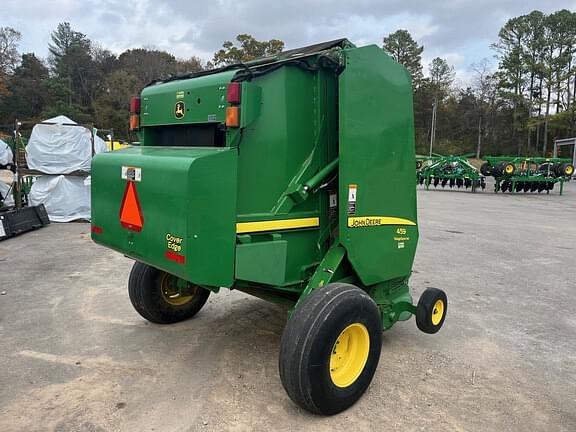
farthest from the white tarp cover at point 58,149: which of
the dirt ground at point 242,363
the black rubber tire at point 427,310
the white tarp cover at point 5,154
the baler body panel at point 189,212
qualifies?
the black rubber tire at point 427,310

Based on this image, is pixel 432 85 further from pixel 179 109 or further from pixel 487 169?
pixel 179 109

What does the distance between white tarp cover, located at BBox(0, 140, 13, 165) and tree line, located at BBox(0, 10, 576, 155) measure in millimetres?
30370

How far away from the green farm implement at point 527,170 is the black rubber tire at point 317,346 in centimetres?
2084

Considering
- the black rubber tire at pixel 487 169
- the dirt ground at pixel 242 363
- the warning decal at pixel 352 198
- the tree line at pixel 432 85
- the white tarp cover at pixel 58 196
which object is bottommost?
the dirt ground at pixel 242 363

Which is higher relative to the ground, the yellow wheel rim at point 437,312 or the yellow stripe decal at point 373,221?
the yellow stripe decal at point 373,221

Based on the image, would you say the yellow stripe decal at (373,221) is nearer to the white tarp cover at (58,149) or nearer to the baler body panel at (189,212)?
the baler body panel at (189,212)

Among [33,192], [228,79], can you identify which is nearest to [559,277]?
[228,79]

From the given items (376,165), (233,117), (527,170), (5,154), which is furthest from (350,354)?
(527,170)

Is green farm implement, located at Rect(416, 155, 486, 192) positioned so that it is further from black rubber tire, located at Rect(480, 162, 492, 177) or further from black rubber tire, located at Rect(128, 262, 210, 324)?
black rubber tire, located at Rect(128, 262, 210, 324)

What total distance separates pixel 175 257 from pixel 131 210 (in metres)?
→ 0.58

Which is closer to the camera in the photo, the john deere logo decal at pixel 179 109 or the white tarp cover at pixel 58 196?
the john deere logo decal at pixel 179 109

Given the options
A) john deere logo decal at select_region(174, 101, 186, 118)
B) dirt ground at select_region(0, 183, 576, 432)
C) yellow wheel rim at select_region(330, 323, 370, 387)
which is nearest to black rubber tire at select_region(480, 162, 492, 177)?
dirt ground at select_region(0, 183, 576, 432)

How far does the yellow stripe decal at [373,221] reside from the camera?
3266 mm

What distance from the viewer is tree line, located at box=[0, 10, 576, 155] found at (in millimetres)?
48688
